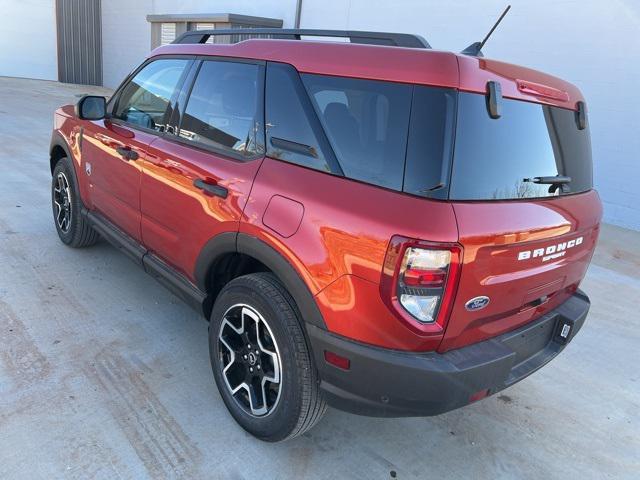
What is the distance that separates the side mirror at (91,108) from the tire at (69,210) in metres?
0.70

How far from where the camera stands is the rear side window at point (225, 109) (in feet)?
8.06

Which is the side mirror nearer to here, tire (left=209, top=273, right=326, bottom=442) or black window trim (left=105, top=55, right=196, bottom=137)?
black window trim (left=105, top=55, right=196, bottom=137)

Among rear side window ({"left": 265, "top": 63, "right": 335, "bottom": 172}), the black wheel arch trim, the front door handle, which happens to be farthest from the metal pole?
the black wheel arch trim

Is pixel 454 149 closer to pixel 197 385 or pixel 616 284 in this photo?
pixel 197 385

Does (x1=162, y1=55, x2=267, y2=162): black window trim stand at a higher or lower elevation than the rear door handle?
higher

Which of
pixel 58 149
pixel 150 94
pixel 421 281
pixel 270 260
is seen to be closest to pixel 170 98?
pixel 150 94

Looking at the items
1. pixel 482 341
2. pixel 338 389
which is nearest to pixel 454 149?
pixel 482 341

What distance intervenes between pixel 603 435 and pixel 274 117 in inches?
99.8

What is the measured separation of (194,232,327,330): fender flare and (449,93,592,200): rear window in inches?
28.1

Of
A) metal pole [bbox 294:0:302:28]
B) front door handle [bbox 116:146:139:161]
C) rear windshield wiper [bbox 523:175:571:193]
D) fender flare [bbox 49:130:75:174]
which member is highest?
metal pole [bbox 294:0:302:28]

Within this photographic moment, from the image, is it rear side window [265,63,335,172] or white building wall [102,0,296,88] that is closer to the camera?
rear side window [265,63,335,172]

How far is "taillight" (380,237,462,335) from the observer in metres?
1.74

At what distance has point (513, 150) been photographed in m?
2.02

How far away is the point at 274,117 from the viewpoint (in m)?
2.33
